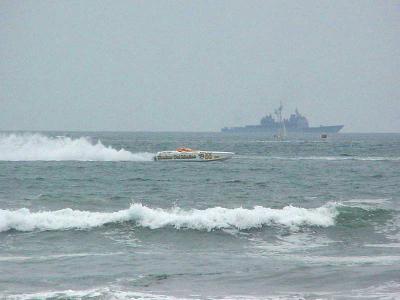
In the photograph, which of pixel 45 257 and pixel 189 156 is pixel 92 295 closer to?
pixel 45 257

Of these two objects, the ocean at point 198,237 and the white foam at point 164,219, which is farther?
the white foam at point 164,219

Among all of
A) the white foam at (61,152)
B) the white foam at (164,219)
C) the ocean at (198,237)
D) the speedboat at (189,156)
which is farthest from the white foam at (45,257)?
the white foam at (61,152)

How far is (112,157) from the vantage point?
2559 inches

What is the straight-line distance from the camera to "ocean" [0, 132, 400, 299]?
15750 millimetres

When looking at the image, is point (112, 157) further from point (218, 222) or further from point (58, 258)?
point (58, 258)

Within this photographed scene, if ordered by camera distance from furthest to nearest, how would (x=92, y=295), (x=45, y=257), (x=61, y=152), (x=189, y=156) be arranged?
(x=61, y=152), (x=189, y=156), (x=45, y=257), (x=92, y=295)

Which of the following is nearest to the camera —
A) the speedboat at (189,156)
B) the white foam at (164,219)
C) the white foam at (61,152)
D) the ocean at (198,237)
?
the ocean at (198,237)

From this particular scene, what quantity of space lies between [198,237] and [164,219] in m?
2.13

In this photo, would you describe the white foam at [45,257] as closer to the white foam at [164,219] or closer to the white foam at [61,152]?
the white foam at [164,219]

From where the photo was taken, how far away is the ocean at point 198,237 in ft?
51.7

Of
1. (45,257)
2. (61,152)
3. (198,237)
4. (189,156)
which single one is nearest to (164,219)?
(198,237)

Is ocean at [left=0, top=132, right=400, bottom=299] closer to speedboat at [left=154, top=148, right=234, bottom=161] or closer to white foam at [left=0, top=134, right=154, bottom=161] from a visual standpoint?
speedboat at [left=154, top=148, right=234, bottom=161]

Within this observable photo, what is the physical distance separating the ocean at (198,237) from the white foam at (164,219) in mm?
41

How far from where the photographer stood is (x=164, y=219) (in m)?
24.5
